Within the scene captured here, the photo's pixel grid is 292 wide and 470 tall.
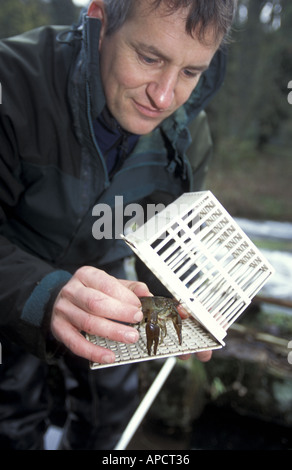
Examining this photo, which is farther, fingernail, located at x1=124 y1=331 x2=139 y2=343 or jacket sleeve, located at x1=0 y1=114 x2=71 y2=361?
jacket sleeve, located at x1=0 y1=114 x2=71 y2=361

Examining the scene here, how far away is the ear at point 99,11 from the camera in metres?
1.40

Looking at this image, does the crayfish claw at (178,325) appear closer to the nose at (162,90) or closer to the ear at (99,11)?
the nose at (162,90)

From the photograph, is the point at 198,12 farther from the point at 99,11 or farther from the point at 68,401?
the point at 68,401

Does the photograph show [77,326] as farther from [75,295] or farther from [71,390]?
[71,390]

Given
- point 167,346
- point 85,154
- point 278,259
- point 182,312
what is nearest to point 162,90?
point 85,154

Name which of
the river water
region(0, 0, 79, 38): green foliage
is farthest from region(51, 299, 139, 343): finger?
region(0, 0, 79, 38): green foliage

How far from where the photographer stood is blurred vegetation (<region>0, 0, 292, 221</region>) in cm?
853

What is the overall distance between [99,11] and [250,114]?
391 inches

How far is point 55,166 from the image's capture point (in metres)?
1.50

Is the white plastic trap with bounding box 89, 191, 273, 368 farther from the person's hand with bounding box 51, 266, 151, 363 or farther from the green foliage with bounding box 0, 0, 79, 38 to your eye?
the green foliage with bounding box 0, 0, 79, 38

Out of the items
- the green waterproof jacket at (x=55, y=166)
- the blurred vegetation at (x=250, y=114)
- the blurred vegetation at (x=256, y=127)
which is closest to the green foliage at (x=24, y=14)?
the blurred vegetation at (x=250, y=114)

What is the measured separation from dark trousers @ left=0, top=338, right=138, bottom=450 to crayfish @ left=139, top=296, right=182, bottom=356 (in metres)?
1.10

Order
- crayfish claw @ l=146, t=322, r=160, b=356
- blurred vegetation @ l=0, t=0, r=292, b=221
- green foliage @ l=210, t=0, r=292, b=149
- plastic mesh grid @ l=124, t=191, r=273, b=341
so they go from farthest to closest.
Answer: blurred vegetation @ l=0, t=0, r=292, b=221 < green foliage @ l=210, t=0, r=292, b=149 < crayfish claw @ l=146, t=322, r=160, b=356 < plastic mesh grid @ l=124, t=191, r=273, b=341
